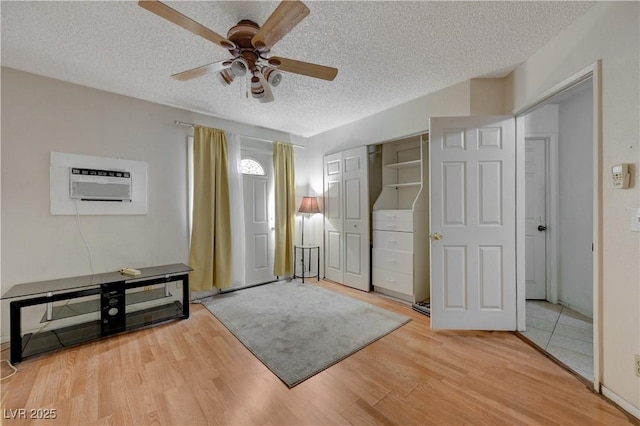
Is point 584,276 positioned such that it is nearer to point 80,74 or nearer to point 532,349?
point 532,349

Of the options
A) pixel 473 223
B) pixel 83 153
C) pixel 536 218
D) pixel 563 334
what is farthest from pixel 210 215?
pixel 536 218

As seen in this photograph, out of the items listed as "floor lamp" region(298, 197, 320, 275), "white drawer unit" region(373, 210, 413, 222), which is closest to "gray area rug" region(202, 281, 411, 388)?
"white drawer unit" region(373, 210, 413, 222)

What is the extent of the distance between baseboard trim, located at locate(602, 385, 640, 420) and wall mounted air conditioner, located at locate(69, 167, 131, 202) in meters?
4.43

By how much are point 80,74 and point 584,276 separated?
18.9 ft

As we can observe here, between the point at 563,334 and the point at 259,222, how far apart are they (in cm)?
382

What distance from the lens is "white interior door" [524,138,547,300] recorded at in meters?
3.28

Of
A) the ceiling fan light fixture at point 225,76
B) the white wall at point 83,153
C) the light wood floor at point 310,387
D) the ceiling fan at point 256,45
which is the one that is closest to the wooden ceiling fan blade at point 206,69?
the ceiling fan at point 256,45

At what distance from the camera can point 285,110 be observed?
339cm

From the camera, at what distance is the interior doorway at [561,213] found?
2871 mm

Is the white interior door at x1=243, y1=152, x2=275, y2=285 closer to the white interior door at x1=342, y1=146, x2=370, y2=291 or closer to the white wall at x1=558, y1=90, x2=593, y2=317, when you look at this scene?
the white interior door at x1=342, y1=146, x2=370, y2=291

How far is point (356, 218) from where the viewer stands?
389cm

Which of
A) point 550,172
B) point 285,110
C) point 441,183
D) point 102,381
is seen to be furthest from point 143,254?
point 550,172

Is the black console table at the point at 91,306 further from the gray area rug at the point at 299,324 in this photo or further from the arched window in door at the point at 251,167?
the arched window in door at the point at 251,167

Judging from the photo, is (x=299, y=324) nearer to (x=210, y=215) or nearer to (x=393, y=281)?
(x=393, y=281)
